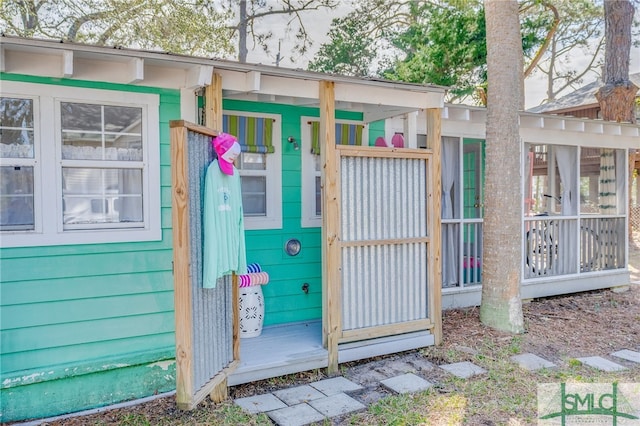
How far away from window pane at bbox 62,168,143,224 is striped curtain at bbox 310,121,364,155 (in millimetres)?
2076

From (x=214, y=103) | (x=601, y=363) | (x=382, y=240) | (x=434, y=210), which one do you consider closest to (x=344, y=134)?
(x=434, y=210)

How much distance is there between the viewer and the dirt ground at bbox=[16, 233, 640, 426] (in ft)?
11.6

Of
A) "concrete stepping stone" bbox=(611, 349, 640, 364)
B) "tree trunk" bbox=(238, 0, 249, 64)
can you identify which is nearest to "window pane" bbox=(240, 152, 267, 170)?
"concrete stepping stone" bbox=(611, 349, 640, 364)

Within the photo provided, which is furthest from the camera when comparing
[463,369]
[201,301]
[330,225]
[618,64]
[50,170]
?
[618,64]

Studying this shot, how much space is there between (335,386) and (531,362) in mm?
1912

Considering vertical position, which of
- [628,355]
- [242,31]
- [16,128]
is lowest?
[628,355]

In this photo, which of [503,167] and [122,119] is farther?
[503,167]

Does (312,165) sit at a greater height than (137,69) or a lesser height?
lesser

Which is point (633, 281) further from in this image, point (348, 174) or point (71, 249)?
point (71, 249)

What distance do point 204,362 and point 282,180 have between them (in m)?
2.34

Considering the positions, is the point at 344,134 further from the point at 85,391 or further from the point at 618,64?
the point at 618,64

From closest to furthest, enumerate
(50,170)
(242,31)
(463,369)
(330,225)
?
(50,170)
(330,225)
(463,369)
(242,31)

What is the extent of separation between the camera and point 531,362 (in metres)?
4.36

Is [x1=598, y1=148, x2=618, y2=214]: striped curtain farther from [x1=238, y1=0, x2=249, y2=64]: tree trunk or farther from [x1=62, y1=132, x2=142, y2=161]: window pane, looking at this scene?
[x1=238, y1=0, x2=249, y2=64]: tree trunk
